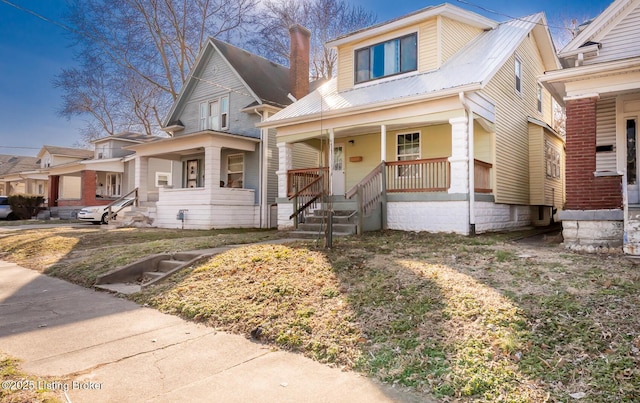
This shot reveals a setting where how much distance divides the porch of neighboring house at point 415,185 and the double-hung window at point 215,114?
5.61m

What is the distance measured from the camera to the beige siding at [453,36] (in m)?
13.0

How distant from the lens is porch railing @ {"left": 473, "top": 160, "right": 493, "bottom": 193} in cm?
1109

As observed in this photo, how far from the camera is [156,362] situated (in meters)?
3.62

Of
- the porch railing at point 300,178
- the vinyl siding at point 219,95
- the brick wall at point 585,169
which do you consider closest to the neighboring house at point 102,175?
the vinyl siding at point 219,95

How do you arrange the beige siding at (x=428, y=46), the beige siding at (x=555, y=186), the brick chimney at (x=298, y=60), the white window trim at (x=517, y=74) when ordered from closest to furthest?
the beige siding at (x=428, y=46) < the white window trim at (x=517, y=74) < the beige siding at (x=555, y=186) < the brick chimney at (x=298, y=60)

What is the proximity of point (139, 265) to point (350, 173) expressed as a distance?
928 centimetres

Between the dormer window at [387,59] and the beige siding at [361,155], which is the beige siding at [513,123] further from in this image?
the beige siding at [361,155]

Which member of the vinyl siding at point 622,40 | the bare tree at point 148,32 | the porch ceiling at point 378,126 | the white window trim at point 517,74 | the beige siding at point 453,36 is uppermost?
the bare tree at point 148,32

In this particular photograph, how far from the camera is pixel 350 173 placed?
15.3 meters

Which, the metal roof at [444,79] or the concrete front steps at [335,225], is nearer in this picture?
the concrete front steps at [335,225]

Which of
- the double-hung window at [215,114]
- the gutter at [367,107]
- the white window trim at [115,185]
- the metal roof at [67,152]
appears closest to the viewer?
the gutter at [367,107]

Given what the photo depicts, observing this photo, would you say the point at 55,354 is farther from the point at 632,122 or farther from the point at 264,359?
the point at 632,122

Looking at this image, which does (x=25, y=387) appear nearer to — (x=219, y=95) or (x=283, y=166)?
(x=283, y=166)

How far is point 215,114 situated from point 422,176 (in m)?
11.5
